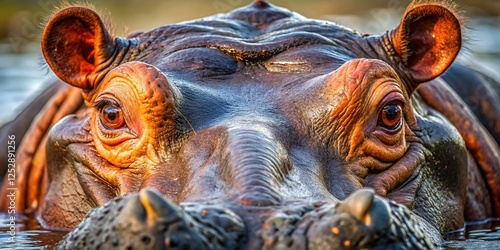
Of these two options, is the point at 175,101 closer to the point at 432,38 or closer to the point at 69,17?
the point at 69,17

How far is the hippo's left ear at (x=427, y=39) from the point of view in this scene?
20.1 ft

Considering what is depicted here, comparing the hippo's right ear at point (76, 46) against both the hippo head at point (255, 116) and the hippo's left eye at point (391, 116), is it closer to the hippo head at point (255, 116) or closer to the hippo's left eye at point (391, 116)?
the hippo head at point (255, 116)

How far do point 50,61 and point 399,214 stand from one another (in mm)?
2750

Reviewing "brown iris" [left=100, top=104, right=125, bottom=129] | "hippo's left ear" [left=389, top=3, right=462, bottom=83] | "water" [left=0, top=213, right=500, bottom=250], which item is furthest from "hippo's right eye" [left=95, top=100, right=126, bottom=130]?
"hippo's left ear" [left=389, top=3, right=462, bottom=83]

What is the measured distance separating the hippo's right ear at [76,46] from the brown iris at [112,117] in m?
0.62

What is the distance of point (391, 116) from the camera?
5523 mm

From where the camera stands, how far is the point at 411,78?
246 inches

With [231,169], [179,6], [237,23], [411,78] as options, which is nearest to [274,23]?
[237,23]

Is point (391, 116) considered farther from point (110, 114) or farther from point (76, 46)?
point (76, 46)

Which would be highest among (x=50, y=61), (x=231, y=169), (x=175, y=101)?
(x=50, y=61)

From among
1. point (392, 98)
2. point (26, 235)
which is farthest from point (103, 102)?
point (392, 98)

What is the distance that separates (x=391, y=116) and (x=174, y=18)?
49.8 ft

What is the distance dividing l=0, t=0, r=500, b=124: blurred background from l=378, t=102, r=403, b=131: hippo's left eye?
872 cm

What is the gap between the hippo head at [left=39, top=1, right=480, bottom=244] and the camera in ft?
15.6
